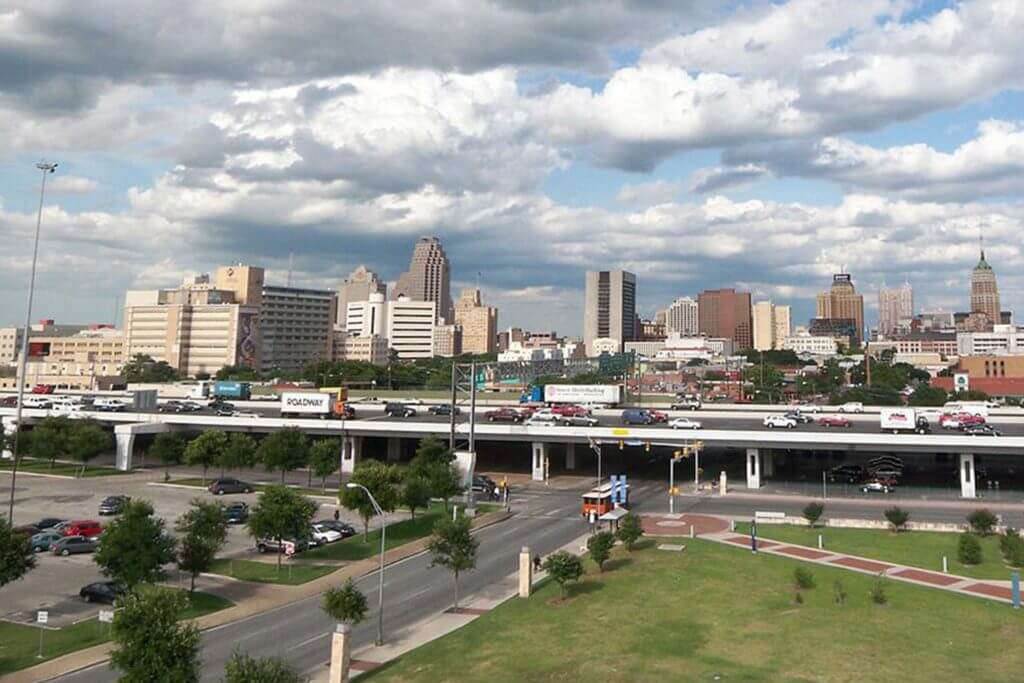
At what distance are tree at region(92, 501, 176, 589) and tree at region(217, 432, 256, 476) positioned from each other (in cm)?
3950

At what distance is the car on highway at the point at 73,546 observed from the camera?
49.8 m

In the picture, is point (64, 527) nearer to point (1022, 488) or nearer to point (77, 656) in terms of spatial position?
point (77, 656)

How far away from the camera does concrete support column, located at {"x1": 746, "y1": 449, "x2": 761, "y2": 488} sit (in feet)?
251

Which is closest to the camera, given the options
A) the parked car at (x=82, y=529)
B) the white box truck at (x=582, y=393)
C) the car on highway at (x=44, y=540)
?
the car on highway at (x=44, y=540)

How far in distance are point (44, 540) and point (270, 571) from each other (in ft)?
55.5

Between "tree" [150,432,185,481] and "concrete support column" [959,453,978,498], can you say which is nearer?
"concrete support column" [959,453,978,498]

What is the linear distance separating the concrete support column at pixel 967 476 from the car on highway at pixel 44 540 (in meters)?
72.7

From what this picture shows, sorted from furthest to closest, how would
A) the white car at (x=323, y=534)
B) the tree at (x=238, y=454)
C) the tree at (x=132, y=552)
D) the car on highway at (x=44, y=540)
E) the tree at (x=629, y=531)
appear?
1. the tree at (x=238, y=454)
2. the white car at (x=323, y=534)
3. the car on highway at (x=44, y=540)
4. the tree at (x=629, y=531)
5. the tree at (x=132, y=552)

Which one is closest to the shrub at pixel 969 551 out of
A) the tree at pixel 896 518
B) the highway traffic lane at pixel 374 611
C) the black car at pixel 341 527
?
the tree at pixel 896 518

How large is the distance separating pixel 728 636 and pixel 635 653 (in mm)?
4434

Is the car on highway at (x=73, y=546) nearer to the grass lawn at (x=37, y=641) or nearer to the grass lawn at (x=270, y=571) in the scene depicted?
the grass lawn at (x=270, y=571)

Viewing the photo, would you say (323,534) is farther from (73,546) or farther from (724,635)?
(724,635)

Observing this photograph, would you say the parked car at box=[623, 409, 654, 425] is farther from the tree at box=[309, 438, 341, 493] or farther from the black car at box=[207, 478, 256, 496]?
the black car at box=[207, 478, 256, 496]

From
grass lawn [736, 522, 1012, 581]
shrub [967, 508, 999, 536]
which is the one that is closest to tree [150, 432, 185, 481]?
grass lawn [736, 522, 1012, 581]
